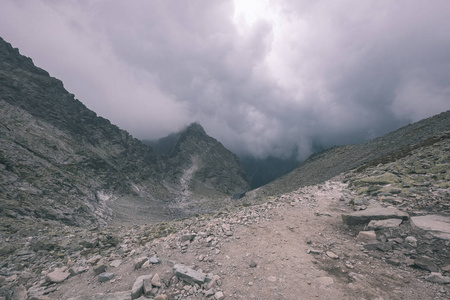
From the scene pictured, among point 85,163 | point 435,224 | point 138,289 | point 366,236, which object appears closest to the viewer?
point 138,289

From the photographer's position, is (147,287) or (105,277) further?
(105,277)

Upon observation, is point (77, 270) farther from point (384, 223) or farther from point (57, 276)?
A: point (384, 223)

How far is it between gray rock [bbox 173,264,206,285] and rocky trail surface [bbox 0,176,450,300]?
0.03 meters

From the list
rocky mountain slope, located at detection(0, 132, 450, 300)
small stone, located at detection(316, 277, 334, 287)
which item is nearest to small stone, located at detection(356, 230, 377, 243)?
rocky mountain slope, located at detection(0, 132, 450, 300)

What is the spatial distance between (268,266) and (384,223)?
5.97 meters

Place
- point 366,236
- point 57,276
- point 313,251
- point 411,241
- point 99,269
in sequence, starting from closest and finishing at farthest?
1. point 411,241
2. point 313,251
3. point 366,236
4. point 99,269
5. point 57,276

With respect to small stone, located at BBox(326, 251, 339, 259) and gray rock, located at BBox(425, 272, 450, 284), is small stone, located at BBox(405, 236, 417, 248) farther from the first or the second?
small stone, located at BBox(326, 251, 339, 259)

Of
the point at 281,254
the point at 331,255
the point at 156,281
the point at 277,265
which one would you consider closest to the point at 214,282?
the point at 156,281

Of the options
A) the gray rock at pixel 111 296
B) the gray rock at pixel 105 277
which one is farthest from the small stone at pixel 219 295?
the gray rock at pixel 105 277

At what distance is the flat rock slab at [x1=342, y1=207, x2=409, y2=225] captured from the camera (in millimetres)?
8673

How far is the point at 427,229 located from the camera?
7453 mm

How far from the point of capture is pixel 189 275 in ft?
21.0

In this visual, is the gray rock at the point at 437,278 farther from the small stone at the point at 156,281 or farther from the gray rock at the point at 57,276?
the gray rock at the point at 57,276

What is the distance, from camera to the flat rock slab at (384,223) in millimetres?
8137
